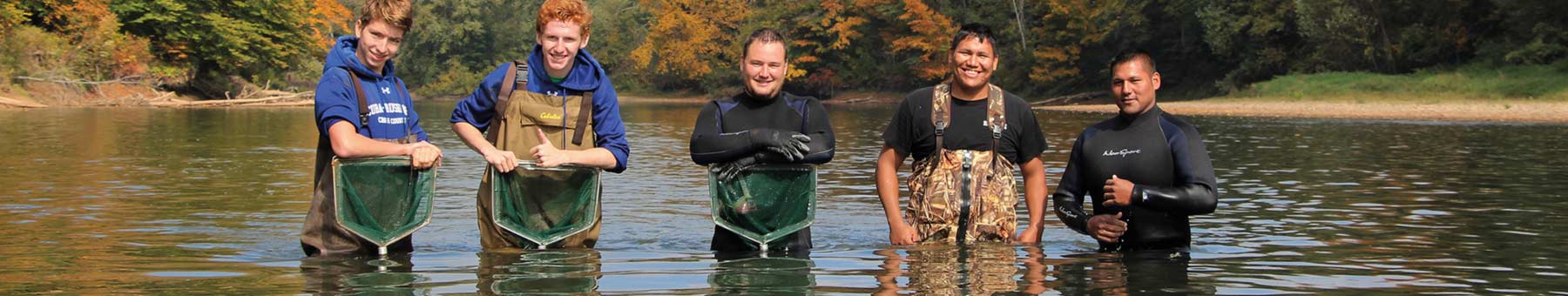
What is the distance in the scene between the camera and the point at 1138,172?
6.93 metres

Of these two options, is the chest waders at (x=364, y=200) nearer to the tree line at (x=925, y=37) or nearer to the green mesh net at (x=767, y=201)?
the green mesh net at (x=767, y=201)

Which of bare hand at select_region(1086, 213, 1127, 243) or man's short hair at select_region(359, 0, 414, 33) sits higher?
man's short hair at select_region(359, 0, 414, 33)

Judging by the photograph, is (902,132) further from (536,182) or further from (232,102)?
(232,102)

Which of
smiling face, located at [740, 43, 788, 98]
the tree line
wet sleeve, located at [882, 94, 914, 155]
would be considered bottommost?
wet sleeve, located at [882, 94, 914, 155]

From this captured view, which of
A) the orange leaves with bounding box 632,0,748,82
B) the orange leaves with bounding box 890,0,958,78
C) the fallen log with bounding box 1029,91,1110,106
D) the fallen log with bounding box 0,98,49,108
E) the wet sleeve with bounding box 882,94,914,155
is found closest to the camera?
the wet sleeve with bounding box 882,94,914,155

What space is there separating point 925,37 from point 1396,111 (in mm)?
29545

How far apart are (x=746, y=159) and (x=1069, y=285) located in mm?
1599

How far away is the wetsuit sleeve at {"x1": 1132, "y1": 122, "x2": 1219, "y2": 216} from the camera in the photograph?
6730 mm

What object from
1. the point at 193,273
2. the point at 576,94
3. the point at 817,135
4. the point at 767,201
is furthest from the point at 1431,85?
the point at 193,273

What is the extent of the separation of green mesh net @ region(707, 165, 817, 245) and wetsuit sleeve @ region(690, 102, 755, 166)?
19 centimetres

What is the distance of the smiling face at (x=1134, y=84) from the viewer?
6840 mm

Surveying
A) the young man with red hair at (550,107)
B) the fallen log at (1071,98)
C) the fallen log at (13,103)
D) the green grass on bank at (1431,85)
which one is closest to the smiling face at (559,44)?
the young man with red hair at (550,107)

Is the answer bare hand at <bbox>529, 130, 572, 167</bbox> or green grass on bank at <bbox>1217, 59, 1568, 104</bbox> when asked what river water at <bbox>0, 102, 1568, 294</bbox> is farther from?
green grass on bank at <bbox>1217, 59, 1568, 104</bbox>

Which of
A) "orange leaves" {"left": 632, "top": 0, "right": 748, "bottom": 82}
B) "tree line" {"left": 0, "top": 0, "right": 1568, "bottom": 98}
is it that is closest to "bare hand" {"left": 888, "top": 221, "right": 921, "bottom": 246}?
"tree line" {"left": 0, "top": 0, "right": 1568, "bottom": 98}
